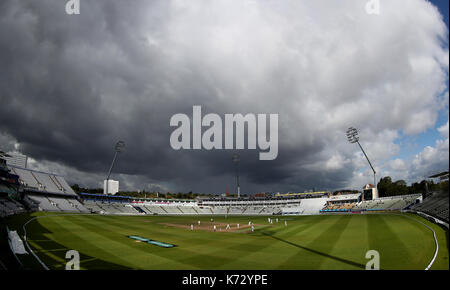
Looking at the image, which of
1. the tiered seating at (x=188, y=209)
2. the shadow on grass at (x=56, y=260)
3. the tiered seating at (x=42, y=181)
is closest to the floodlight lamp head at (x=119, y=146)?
the tiered seating at (x=42, y=181)

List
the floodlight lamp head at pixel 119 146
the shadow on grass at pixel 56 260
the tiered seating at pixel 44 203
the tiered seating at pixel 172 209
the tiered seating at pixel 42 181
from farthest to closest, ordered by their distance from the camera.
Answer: the tiered seating at pixel 172 209, the floodlight lamp head at pixel 119 146, the tiered seating at pixel 42 181, the tiered seating at pixel 44 203, the shadow on grass at pixel 56 260

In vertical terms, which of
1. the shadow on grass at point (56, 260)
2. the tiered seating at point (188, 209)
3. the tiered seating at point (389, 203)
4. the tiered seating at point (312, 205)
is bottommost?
the tiered seating at point (188, 209)

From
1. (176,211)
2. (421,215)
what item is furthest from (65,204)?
(421,215)

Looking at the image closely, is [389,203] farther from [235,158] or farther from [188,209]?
[188,209]

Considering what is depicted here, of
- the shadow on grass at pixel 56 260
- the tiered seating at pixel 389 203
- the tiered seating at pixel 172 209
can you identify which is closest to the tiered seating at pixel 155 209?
the tiered seating at pixel 172 209

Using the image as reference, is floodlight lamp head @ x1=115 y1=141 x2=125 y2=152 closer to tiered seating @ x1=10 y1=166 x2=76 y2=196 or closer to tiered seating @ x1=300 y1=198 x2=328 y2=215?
tiered seating @ x1=10 y1=166 x2=76 y2=196

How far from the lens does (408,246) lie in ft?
63.4

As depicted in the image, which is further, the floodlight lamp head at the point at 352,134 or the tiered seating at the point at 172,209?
the tiered seating at the point at 172,209

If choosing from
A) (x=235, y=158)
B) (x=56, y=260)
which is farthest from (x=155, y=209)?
(x=56, y=260)

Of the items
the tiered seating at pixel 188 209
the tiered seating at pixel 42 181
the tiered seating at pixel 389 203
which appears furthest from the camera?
the tiered seating at pixel 188 209

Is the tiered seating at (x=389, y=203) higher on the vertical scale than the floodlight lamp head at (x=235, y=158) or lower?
lower

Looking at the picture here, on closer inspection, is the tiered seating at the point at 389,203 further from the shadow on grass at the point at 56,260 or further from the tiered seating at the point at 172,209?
the tiered seating at the point at 172,209

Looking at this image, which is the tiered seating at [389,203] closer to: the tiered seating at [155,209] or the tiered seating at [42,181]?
the tiered seating at [155,209]
